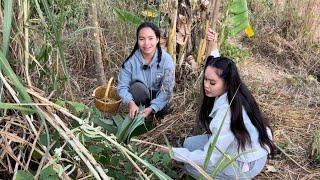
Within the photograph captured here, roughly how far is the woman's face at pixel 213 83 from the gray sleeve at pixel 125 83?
0.64 meters

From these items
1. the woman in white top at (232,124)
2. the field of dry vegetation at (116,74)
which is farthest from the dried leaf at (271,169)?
the woman in white top at (232,124)

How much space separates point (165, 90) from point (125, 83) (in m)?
0.24

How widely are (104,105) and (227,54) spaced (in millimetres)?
1220

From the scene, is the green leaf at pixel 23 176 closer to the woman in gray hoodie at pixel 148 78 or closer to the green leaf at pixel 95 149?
the green leaf at pixel 95 149

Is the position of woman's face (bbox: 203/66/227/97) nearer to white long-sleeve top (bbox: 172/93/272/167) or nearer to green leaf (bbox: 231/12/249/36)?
white long-sleeve top (bbox: 172/93/272/167)

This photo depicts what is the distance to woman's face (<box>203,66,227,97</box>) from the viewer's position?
198cm

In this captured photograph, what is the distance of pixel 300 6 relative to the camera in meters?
3.90

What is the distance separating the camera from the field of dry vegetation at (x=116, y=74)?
1.12 m

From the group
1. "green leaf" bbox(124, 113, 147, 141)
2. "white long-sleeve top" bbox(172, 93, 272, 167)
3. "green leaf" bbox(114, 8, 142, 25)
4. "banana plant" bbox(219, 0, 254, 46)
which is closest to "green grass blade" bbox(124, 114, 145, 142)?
"green leaf" bbox(124, 113, 147, 141)

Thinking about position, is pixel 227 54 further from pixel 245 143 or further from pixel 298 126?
pixel 245 143

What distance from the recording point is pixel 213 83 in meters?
2.00

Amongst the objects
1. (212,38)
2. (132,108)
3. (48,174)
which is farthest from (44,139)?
(212,38)

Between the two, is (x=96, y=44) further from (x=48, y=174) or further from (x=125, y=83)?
(x=48, y=174)

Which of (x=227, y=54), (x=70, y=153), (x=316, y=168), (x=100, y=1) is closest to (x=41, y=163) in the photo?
(x=70, y=153)
